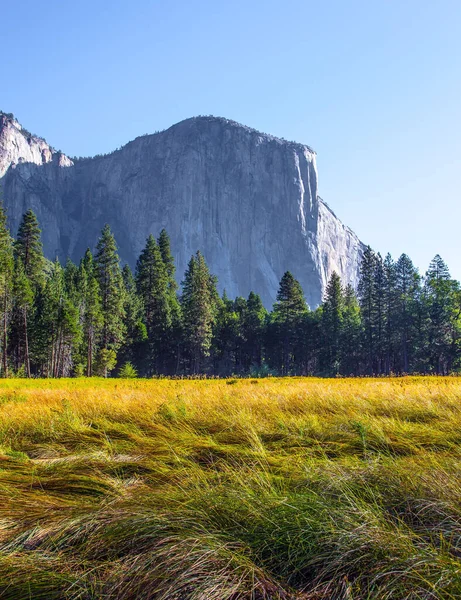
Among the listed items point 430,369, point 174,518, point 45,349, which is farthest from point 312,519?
point 430,369

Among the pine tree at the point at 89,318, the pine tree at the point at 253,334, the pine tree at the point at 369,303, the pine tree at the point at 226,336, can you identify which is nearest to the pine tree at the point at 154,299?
the pine tree at the point at 89,318

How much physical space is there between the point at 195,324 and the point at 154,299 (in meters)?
8.46

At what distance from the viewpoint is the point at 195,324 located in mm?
54906

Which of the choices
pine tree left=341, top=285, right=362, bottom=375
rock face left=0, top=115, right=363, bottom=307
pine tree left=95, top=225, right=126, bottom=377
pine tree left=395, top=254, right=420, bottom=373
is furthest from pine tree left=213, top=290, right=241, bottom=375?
rock face left=0, top=115, right=363, bottom=307

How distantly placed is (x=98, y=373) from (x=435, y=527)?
4778 cm

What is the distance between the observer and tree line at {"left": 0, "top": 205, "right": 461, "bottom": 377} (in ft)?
146

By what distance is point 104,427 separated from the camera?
20.2 ft

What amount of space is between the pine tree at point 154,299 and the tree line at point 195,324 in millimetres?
144

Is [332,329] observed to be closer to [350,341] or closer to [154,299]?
[350,341]

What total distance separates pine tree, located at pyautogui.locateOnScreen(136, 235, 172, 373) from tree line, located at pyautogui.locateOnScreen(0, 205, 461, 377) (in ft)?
0.47

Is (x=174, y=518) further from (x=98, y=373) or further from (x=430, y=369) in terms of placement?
(x=430, y=369)

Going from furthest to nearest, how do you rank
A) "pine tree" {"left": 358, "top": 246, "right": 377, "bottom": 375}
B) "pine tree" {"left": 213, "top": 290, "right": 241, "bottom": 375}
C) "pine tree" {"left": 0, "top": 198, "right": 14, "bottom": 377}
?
"pine tree" {"left": 213, "top": 290, "right": 241, "bottom": 375} < "pine tree" {"left": 358, "top": 246, "right": 377, "bottom": 375} < "pine tree" {"left": 0, "top": 198, "right": 14, "bottom": 377}

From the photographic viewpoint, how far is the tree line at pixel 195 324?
44531 millimetres

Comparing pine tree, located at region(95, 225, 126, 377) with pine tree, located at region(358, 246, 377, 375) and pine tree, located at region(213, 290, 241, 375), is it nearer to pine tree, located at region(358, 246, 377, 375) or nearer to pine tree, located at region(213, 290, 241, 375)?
pine tree, located at region(213, 290, 241, 375)
